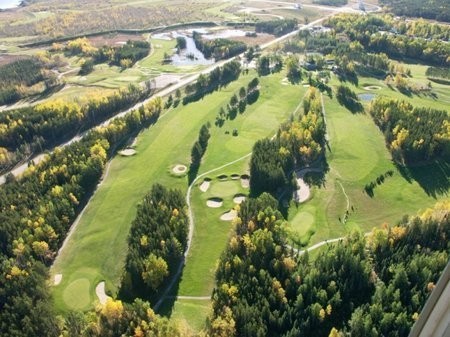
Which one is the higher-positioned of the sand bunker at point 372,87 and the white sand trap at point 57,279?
the sand bunker at point 372,87

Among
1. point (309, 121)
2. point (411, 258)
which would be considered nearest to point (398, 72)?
point (309, 121)

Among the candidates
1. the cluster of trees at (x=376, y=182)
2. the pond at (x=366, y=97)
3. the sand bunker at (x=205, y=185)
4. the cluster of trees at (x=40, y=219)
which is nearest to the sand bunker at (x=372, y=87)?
the pond at (x=366, y=97)

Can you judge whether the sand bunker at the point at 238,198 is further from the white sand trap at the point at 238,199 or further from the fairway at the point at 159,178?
the fairway at the point at 159,178

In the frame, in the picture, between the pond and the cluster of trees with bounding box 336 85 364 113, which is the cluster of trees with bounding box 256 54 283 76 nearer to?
the cluster of trees with bounding box 336 85 364 113

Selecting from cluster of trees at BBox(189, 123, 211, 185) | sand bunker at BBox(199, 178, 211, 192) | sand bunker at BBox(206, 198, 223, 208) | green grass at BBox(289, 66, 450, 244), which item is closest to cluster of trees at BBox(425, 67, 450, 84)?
green grass at BBox(289, 66, 450, 244)

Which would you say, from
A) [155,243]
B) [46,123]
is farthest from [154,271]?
[46,123]

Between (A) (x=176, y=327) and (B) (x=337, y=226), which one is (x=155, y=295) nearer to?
(A) (x=176, y=327)
